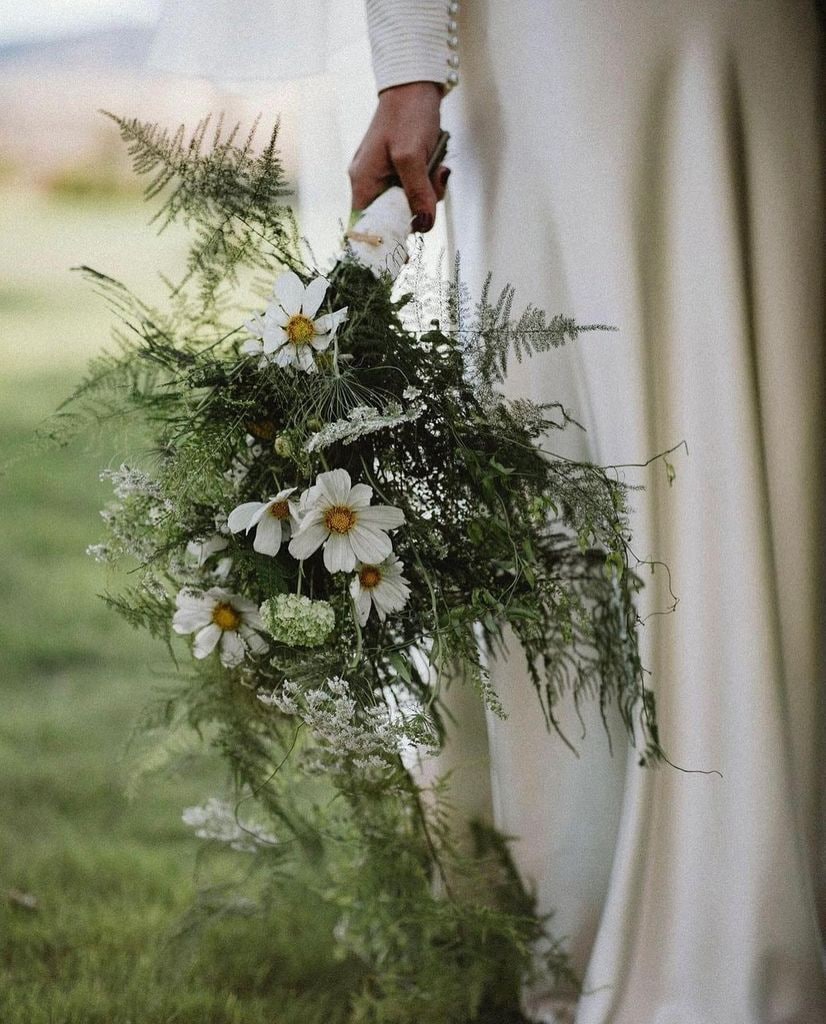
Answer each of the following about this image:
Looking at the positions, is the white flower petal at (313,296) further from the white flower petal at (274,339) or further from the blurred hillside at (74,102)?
the blurred hillside at (74,102)

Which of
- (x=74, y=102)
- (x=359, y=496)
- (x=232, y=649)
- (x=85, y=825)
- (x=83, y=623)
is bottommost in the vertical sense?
(x=85, y=825)

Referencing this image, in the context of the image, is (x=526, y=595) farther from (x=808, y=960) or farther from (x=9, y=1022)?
(x=9, y=1022)

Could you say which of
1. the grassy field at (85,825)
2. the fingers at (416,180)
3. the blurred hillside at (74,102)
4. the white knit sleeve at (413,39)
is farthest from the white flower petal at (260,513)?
the blurred hillside at (74,102)

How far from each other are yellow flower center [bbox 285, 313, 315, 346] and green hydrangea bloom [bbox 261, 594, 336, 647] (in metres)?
0.21

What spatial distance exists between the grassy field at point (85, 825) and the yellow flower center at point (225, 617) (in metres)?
0.18

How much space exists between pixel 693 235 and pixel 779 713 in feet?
1.64

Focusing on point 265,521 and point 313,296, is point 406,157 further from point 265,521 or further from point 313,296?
point 265,521

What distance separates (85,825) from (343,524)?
3.56 feet

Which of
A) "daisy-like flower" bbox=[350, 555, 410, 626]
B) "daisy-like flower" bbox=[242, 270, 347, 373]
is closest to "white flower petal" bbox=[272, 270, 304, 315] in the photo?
"daisy-like flower" bbox=[242, 270, 347, 373]

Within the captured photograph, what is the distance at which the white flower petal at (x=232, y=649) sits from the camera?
0.92 m

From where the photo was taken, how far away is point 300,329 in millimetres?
860

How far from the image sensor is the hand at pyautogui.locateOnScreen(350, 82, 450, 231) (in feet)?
3.47

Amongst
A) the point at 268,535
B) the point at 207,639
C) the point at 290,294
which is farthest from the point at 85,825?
the point at 290,294

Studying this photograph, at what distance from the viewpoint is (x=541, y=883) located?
1.22 meters
